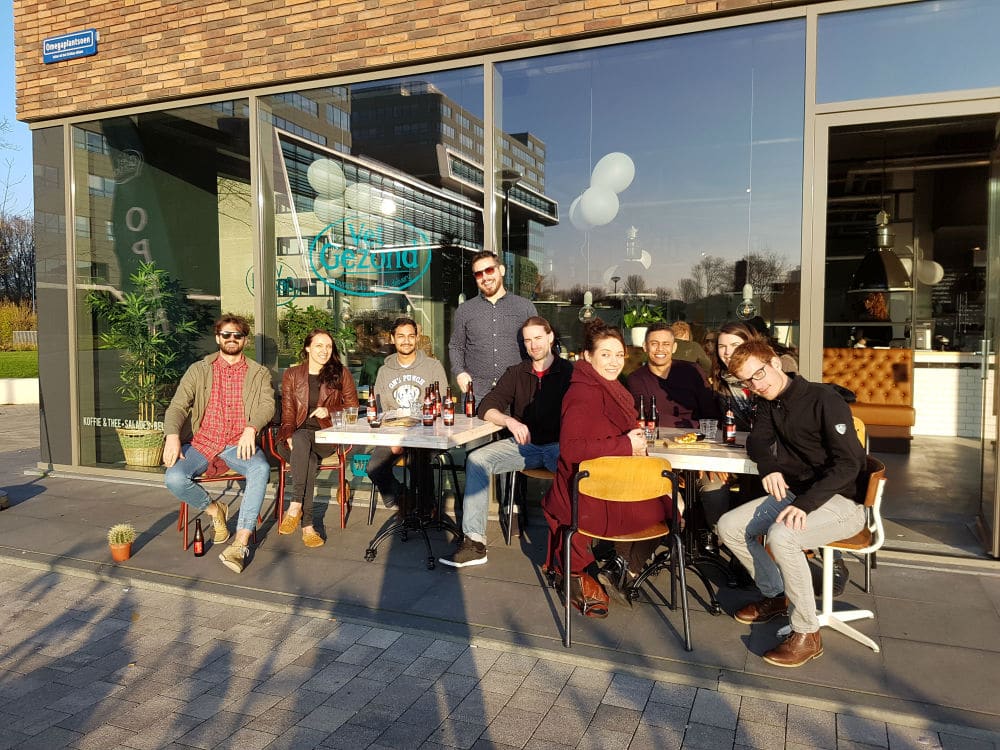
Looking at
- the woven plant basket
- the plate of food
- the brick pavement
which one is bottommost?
the brick pavement

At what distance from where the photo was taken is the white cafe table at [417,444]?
392cm

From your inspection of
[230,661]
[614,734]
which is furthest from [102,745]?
[614,734]

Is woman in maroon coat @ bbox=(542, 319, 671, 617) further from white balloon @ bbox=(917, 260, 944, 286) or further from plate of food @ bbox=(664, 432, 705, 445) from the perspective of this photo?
white balloon @ bbox=(917, 260, 944, 286)

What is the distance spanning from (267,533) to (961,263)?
10.7m

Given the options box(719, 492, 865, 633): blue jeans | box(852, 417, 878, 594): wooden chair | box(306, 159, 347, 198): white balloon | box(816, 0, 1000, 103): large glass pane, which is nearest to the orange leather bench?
box(852, 417, 878, 594): wooden chair

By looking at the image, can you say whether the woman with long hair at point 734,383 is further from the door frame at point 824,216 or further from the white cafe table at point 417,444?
Answer: the white cafe table at point 417,444

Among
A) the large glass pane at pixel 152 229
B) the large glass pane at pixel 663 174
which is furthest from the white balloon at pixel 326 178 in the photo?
the large glass pane at pixel 663 174

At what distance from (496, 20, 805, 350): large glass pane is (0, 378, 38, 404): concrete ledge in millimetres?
13489

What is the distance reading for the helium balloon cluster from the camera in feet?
17.0

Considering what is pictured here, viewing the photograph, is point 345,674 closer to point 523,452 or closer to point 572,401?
point 572,401

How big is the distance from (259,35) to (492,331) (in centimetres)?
316

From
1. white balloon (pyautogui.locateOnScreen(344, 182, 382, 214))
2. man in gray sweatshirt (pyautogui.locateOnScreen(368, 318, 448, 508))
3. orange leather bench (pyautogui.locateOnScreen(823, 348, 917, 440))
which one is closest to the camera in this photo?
man in gray sweatshirt (pyautogui.locateOnScreen(368, 318, 448, 508))

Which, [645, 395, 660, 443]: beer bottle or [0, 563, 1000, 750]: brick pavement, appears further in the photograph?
[645, 395, 660, 443]: beer bottle

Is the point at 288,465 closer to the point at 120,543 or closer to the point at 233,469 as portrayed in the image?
the point at 233,469
